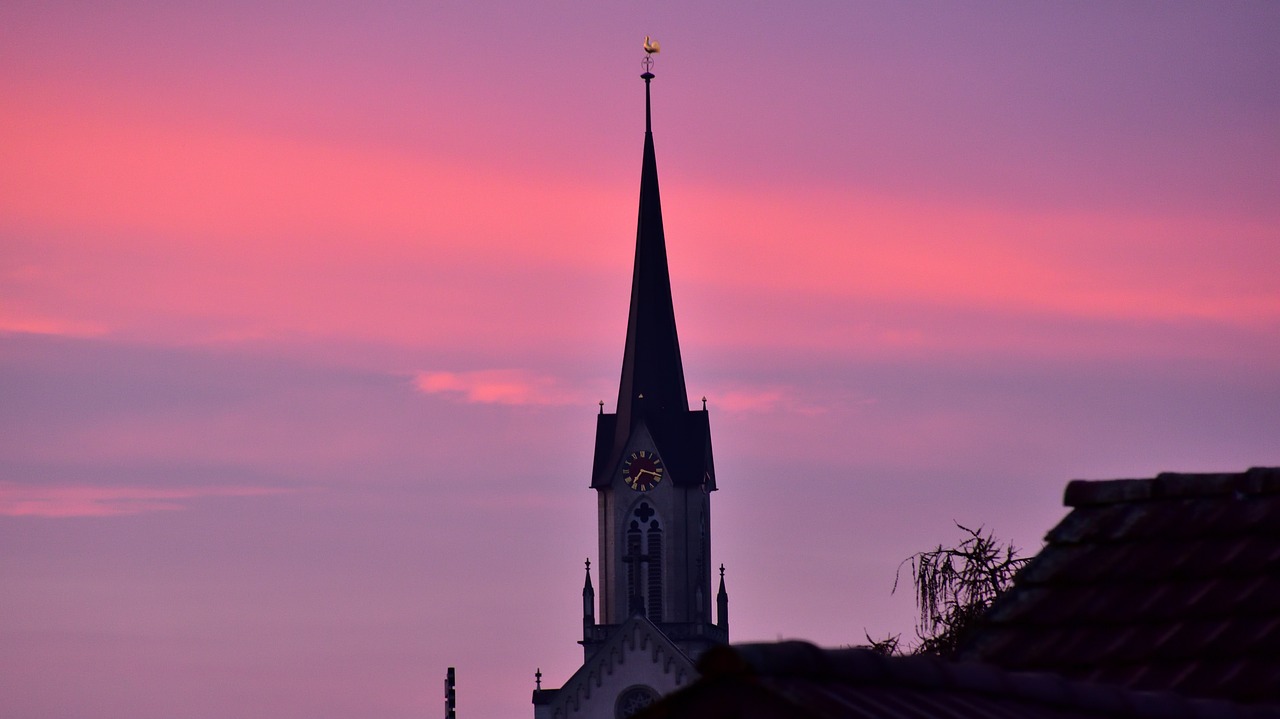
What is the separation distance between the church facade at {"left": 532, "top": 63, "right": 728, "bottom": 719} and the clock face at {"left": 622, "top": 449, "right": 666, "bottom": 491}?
4 cm

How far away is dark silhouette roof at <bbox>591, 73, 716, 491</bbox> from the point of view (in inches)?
3383

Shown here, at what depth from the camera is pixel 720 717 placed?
629 centimetres

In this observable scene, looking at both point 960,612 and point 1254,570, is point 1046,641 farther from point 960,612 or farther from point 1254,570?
point 960,612

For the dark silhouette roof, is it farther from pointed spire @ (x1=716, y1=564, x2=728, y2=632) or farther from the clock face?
pointed spire @ (x1=716, y1=564, x2=728, y2=632)

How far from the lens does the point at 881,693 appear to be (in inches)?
273

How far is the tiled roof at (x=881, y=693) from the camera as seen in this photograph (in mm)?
6348

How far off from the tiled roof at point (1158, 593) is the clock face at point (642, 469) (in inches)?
2948

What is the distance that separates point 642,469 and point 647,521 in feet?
7.41

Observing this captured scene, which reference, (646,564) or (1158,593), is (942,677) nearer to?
(1158,593)

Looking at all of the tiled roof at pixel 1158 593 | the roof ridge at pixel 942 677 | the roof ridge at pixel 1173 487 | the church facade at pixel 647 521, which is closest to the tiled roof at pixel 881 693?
the roof ridge at pixel 942 677

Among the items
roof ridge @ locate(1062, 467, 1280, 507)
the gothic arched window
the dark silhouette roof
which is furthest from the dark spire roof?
roof ridge @ locate(1062, 467, 1280, 507)

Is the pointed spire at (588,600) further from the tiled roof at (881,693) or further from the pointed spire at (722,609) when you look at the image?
the tiled roof at (881,693)

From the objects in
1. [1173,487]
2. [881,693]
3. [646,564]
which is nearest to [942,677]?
[881,693]

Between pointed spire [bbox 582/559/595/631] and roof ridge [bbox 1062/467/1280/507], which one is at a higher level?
pointed spire [bbox 582/559/595/631]
